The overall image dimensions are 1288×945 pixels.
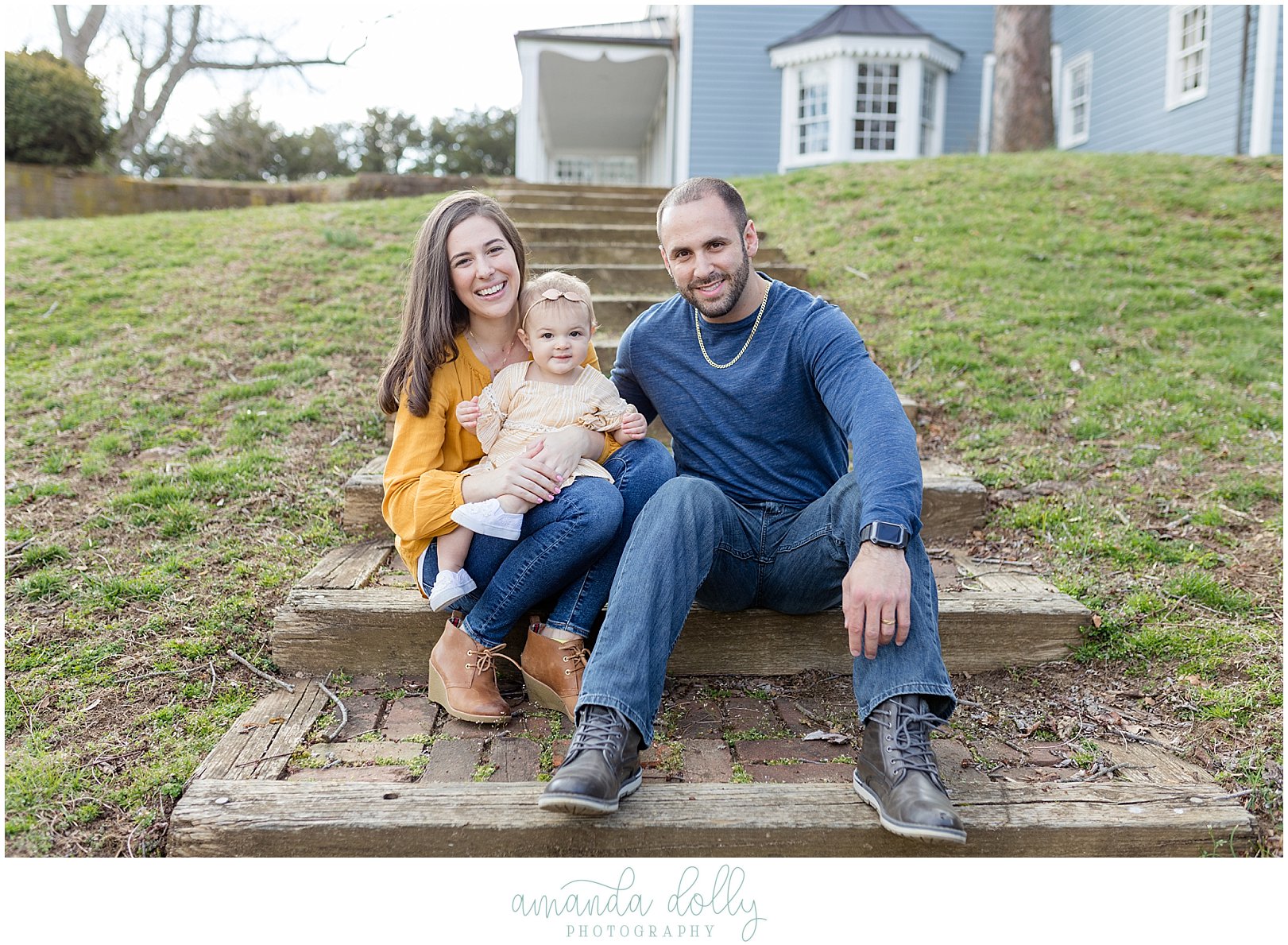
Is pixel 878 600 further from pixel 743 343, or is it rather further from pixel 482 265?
pixel 482 265

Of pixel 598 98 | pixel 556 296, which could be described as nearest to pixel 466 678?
pixel 556 296

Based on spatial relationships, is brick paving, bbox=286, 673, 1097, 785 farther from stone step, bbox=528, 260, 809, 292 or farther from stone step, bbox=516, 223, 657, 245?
stone step, bbox=516, 223, 657, 245

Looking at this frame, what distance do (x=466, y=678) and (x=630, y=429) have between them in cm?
69

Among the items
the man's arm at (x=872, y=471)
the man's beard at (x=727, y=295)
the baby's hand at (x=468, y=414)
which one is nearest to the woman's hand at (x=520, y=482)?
the baby's hand at (x=468, y=414)

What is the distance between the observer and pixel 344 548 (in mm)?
2645

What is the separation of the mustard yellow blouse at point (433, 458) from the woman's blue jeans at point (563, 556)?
0.07 metres

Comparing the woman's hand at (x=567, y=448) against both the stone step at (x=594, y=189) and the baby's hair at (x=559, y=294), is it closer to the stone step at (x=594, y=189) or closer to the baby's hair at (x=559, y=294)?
the baby's hair at (x=559, y=294)

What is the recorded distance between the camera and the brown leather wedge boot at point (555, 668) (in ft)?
6.45

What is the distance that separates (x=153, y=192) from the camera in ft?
27.4

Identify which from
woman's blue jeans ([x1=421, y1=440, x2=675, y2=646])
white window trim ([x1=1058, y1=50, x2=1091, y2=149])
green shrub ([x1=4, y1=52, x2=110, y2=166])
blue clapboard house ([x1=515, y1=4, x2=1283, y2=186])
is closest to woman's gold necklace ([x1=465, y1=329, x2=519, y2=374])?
woman's blue jeans ([x1=421, y1=440, x2=675, y2=646])

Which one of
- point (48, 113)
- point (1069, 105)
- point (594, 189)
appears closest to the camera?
point (594, 189)

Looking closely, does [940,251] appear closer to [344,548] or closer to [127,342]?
[344,548]

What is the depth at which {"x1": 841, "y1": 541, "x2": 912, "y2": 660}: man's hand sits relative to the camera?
165 centimetres

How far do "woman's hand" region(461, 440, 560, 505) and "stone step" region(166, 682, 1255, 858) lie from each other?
0.58m
